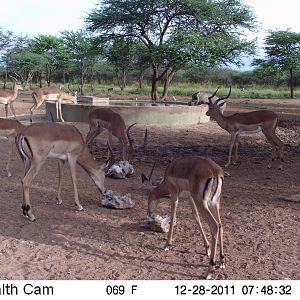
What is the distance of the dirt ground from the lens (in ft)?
13.1

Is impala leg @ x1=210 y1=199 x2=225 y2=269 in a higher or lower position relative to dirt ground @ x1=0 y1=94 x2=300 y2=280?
higher

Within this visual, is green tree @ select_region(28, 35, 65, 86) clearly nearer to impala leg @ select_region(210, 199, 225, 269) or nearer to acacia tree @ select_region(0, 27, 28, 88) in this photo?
acacia tree @ select_region(0, 27, 28, 88)

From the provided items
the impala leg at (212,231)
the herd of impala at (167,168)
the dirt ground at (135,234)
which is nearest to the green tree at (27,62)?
the herd of impala at (167,168)

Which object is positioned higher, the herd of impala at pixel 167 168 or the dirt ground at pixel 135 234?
the herd of impala at pixel 167 168

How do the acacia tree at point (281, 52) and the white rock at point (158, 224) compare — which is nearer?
the white rock at point (158, 224)

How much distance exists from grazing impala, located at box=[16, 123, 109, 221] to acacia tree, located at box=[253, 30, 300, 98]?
28556 mm

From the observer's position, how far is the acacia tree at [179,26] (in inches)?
868

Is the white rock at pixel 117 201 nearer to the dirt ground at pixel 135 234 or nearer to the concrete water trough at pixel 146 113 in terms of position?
the dirt ground at pixel 135 234

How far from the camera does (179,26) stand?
23.5 m

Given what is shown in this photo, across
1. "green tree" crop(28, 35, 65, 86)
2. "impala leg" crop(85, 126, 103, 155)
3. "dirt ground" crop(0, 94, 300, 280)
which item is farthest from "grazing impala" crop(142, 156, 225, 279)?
"green tree" crop(28, 35, 65, 86)

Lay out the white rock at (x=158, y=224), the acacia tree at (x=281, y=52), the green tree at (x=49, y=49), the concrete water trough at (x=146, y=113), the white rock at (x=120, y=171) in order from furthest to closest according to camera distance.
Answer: the green tree at (x=49, y=49), the acacia tree at (x=281, y=52), the concrete water trough at (x=146, y=113), the white rock at (x=120, y=171), the white rock at (x=158, y=224)

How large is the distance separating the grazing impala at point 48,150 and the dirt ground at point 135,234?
32 centimetres

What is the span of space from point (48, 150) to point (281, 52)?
30711 millimetres

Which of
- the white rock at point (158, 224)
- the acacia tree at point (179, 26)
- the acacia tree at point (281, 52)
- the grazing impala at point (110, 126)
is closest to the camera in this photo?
the white rock at point (158, 224)
